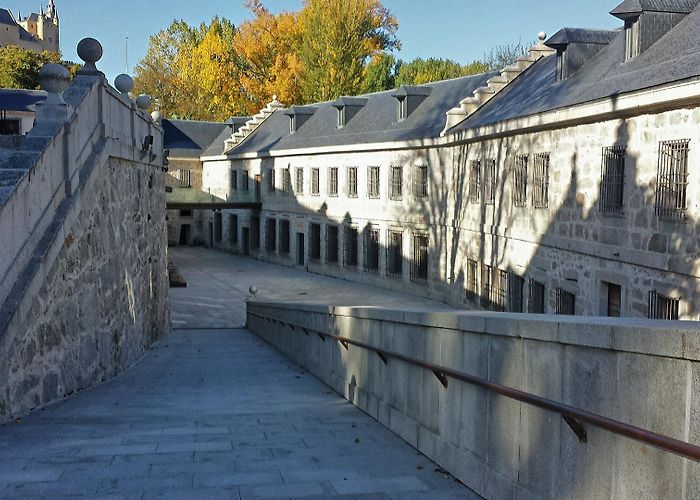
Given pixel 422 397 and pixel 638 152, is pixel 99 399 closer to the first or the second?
pixel 422 397

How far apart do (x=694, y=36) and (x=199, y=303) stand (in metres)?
19.5

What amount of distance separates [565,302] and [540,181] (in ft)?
10.3

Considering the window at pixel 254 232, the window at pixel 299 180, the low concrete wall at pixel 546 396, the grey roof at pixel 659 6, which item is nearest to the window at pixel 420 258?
the window at pixel 299 180

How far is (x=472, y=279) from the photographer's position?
2450cm

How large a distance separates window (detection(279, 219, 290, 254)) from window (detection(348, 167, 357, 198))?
7.23m

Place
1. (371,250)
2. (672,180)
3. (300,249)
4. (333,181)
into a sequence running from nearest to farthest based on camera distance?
(672,180) → (371,250) → (333,181) → (300,249)

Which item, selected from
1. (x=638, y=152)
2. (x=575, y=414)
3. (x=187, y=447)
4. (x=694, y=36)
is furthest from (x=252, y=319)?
(x=575, y=414)

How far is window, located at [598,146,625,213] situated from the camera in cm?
1490

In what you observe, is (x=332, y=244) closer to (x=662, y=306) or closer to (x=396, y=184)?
(x=396, y=184)

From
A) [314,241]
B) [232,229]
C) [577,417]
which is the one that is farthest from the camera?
[232,229]

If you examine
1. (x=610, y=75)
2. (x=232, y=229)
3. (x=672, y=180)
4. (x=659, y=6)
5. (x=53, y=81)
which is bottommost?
(x=232, y=229)

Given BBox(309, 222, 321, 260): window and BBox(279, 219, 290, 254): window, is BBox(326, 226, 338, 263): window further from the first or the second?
BBox(279, 219, 290, 254): window

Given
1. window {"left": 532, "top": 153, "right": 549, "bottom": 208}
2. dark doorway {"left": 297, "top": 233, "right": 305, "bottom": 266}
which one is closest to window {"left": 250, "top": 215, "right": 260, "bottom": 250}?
dark doorway {"left": 297, "top": 233, "right": 305, "bottom": 266}

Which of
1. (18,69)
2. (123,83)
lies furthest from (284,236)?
(123,83)
